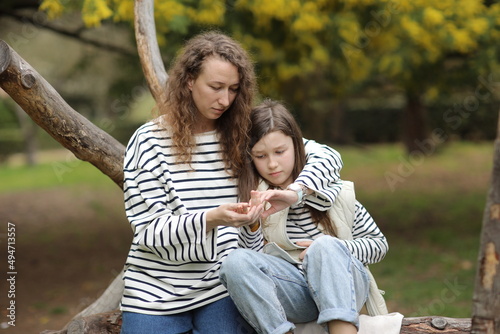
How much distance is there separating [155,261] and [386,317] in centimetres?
94

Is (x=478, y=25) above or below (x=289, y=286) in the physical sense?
above

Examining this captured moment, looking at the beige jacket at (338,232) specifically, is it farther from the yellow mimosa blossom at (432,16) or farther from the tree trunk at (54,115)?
the yellow mimosa blossom at (432,16)

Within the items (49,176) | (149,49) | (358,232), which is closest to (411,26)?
(149,49)

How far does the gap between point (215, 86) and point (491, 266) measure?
124 centimetres

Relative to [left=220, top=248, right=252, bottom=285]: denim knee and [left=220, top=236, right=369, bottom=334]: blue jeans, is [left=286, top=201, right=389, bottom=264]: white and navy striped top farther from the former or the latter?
[left=220, top=248, right=252, bottom=285]: denim knee

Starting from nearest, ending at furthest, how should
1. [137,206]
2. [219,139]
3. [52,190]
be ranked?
[137,206], [219,139], [52,190]

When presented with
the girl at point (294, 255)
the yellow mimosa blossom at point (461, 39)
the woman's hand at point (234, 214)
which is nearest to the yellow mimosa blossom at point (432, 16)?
the yellow mimosa blossom at point (461, 39)

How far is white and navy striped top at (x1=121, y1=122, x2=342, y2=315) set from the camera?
2.60 meters

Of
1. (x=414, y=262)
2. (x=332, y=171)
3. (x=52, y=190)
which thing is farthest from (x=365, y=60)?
(x=52, y=190)

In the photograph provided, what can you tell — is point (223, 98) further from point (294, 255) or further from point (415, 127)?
point (415, 127)

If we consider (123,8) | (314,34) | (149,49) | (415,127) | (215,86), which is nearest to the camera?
(215,86)

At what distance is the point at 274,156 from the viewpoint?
283 cm

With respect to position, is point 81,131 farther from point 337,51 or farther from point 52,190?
point 52,190

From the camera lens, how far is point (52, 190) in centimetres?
1271
